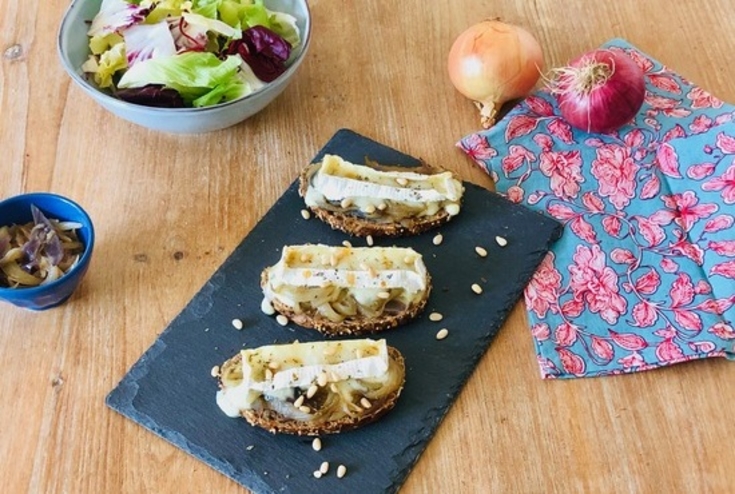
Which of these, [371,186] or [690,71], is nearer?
[371,186]

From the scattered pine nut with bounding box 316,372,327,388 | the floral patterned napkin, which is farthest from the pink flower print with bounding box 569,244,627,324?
the scattered pine nut with bounding box 316,372,327,388

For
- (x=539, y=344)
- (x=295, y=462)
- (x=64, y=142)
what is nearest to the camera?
(x=295, y=462)

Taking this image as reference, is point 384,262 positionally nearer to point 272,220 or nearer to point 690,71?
point 272,220

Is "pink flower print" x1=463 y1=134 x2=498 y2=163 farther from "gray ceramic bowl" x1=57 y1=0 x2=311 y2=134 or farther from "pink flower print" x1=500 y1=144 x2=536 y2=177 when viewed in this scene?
"gray ceramic bowl" x1=57 y1=0 x2=311 y2=134

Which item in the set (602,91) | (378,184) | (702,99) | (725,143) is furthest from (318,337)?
(702,99)

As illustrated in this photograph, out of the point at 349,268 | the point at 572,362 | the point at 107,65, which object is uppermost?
the point at 107,65

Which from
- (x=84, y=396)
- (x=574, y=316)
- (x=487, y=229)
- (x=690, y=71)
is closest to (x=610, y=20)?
(x=690, y=71)

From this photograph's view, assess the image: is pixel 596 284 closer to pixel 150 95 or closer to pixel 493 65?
pixel 493 65
